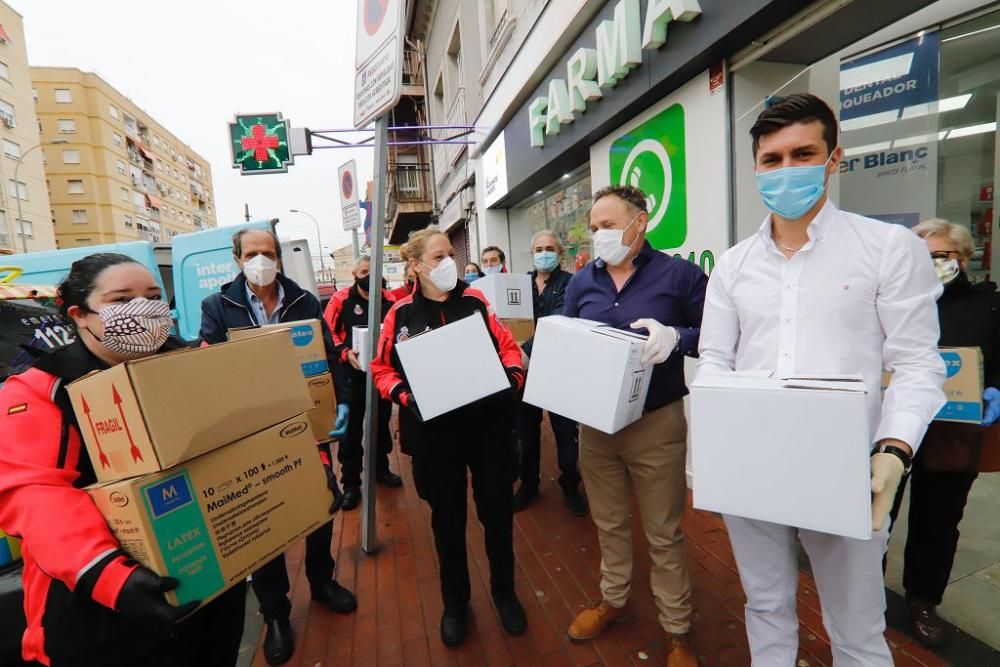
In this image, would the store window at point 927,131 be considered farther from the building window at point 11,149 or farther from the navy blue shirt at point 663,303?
the building window at point 11,149

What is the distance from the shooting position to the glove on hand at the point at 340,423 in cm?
229

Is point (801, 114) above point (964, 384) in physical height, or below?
above

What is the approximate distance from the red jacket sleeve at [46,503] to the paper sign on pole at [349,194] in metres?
4.70

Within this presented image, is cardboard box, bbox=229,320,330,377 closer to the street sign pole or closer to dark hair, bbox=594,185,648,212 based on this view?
the street sign pole

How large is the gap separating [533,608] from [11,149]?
41730 mm

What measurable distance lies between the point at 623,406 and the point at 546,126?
447cm

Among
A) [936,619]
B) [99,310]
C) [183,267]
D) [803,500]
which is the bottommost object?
[936,619]

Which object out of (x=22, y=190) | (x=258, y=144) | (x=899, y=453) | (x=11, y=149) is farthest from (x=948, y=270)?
(x=11, y=149)

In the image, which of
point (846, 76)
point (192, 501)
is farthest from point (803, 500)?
point (846, 76)

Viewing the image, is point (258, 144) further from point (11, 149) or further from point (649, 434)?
point (11, 149)

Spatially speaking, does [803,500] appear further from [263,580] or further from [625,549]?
[263,580]

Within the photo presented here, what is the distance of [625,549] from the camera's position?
2084mm

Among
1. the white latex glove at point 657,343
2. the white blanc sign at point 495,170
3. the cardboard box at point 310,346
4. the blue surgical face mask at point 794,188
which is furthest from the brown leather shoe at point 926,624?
the white blanc sign at point 495,170

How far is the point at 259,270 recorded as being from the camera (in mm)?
2320
